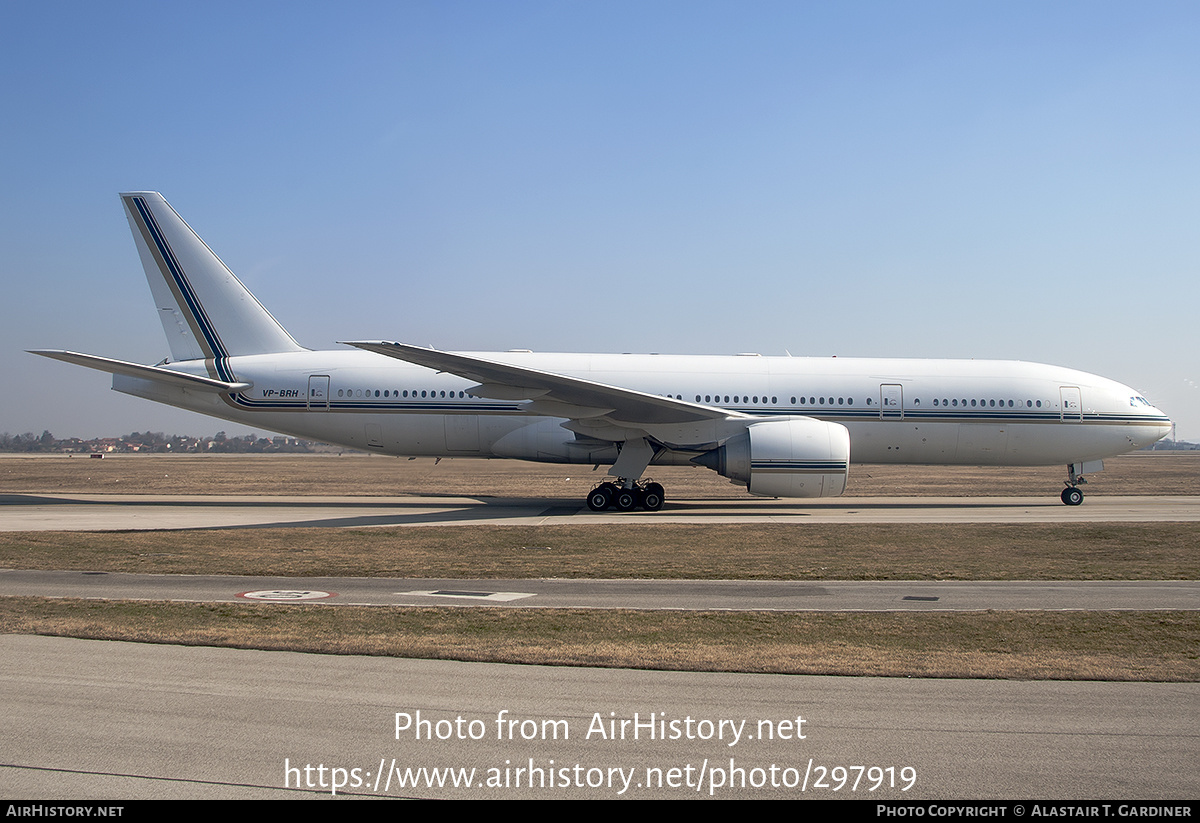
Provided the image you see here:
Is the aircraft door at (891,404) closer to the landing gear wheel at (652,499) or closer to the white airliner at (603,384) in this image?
the white airliner at (603,384)

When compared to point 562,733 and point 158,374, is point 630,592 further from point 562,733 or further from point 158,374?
point 158,374

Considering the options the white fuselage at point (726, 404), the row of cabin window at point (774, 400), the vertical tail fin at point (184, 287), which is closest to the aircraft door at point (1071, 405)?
the white fuselage at point (726, 404)

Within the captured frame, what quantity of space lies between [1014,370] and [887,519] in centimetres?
833

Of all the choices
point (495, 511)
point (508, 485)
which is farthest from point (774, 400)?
point (508, 485)

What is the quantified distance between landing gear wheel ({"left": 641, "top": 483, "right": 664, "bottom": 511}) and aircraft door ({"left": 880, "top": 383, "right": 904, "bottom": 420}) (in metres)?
7.04

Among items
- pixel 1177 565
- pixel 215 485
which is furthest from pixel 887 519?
pixel 215 485

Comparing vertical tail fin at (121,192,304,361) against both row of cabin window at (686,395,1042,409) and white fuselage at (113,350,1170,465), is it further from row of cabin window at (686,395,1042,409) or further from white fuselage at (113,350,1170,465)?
row of cabin window at (686,395,1042,409)

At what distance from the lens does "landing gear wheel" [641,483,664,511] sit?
23.5 m

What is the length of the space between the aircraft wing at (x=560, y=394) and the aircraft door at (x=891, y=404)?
14.1 feet

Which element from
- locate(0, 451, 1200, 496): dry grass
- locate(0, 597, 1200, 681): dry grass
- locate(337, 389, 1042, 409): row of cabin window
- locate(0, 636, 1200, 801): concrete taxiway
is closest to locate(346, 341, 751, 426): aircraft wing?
locate(337, 389, 1042, 409): row of cabin window

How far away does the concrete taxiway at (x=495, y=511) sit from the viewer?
2027 centimetres

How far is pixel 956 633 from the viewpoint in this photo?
8594 mm

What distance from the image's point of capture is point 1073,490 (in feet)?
82.6

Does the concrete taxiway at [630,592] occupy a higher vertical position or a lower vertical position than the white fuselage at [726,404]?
lower
